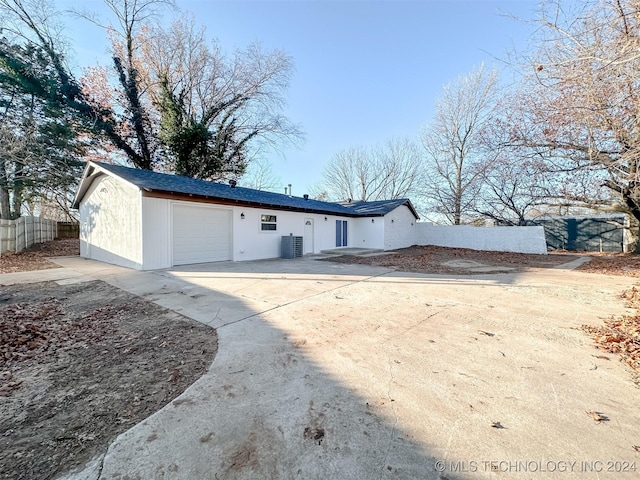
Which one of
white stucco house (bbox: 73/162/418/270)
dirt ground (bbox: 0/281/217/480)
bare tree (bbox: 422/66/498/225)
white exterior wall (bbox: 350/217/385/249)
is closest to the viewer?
dirt ground (bbox: 0/281/217/480)

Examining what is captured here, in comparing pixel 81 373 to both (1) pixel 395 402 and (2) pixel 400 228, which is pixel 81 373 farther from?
(2) pixel 400 228

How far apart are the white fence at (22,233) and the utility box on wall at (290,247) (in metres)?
11.4

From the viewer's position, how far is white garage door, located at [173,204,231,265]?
9.07 metres

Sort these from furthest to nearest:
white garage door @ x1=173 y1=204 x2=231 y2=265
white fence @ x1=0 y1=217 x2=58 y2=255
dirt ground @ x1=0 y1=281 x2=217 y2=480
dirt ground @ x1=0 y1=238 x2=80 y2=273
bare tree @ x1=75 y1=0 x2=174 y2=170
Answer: bare tree @ x1=75 y1=0 x2=174 y2=170 < white fence @ x1=0 y1=217 x2=58 y2=255 < white garage door @ x1=173 y1=204 x2=231 y2=265 < dirt ground @ x1=0 y1=238 x2=80 y2=273 < dirt ground @ x1=0 y1=281 x2=217 y2=480

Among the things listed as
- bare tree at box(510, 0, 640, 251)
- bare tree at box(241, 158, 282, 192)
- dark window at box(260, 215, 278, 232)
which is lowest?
dark window at box(260, 215, 278, 232)

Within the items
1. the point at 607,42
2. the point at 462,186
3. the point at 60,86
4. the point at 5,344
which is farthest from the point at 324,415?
the point at 462,186

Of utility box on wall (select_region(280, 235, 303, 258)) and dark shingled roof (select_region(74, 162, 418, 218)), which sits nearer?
dark shingled roof (select_region(74, 162, 418, 218))

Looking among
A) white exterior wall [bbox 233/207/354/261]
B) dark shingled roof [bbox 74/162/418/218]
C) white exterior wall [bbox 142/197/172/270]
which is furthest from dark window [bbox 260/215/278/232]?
white exterior wall [bbox 142/197/172/270]

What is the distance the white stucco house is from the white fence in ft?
8.35

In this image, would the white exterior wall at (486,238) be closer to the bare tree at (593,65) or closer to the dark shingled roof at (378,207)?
the dark shingled roof at (378,207)

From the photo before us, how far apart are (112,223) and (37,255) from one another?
18.2ft

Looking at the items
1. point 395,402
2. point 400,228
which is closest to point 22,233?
point 395,402

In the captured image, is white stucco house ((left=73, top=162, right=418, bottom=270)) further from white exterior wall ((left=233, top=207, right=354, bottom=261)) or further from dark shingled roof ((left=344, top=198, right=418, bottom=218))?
dark shingled roof ((left=344, top=198, right=418, bottom=218))

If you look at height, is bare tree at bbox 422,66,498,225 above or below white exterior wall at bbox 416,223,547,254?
above
